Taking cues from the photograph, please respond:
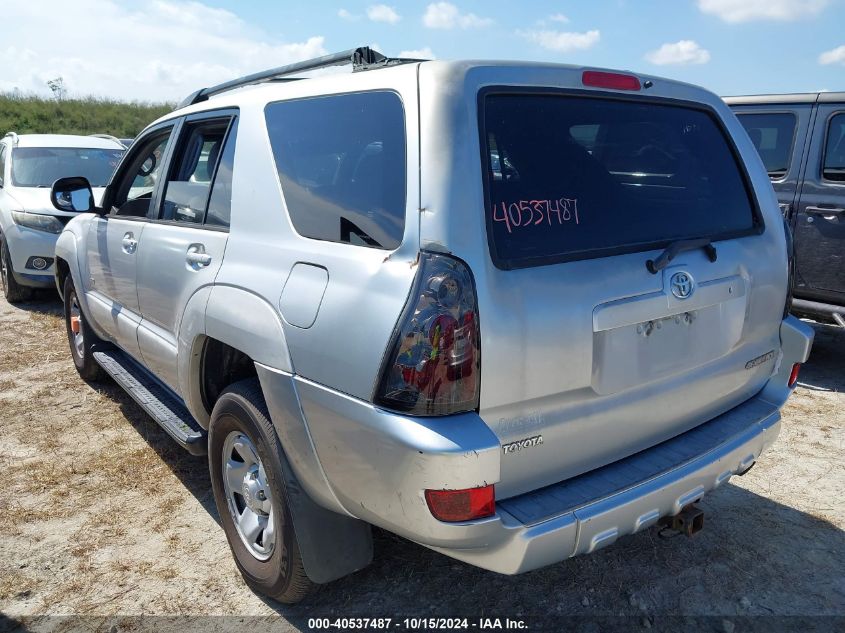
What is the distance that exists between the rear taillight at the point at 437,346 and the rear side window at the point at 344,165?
0.65ft

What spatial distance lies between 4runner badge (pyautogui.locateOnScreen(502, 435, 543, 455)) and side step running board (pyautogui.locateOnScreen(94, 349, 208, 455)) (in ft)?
5.31

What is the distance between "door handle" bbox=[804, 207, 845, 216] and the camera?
16.7ft

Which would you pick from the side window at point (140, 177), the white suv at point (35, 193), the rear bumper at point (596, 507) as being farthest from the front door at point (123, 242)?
the white suv at point (35, 193)

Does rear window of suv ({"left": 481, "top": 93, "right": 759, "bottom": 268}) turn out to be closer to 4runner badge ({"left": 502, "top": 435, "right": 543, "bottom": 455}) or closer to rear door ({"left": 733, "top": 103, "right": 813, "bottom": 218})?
4runner badge ({"left": 502, "top": 435, "right": 543, "bottom": 455})

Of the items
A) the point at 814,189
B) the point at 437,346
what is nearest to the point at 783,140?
the point at 814,189

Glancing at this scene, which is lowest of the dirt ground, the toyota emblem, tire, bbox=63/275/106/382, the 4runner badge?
the dirt ground

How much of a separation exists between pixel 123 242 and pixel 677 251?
291 cm

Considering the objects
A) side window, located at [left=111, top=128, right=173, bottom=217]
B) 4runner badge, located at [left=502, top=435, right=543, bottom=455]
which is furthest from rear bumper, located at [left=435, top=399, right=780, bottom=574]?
side window, located at [left=111, top=128, right=173, bottom=217]

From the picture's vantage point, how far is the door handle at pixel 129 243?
142 inches

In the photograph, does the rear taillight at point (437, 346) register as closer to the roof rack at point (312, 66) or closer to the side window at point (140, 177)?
the roof rack at point (312, 66)

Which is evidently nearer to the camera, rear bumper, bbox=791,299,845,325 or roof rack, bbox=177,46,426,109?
roof rack, bbox=177,46,426,109

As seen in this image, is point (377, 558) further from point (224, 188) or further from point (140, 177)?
point (140, 177)

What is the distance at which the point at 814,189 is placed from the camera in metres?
5.27

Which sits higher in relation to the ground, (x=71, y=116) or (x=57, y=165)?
(x=71, y=116)
